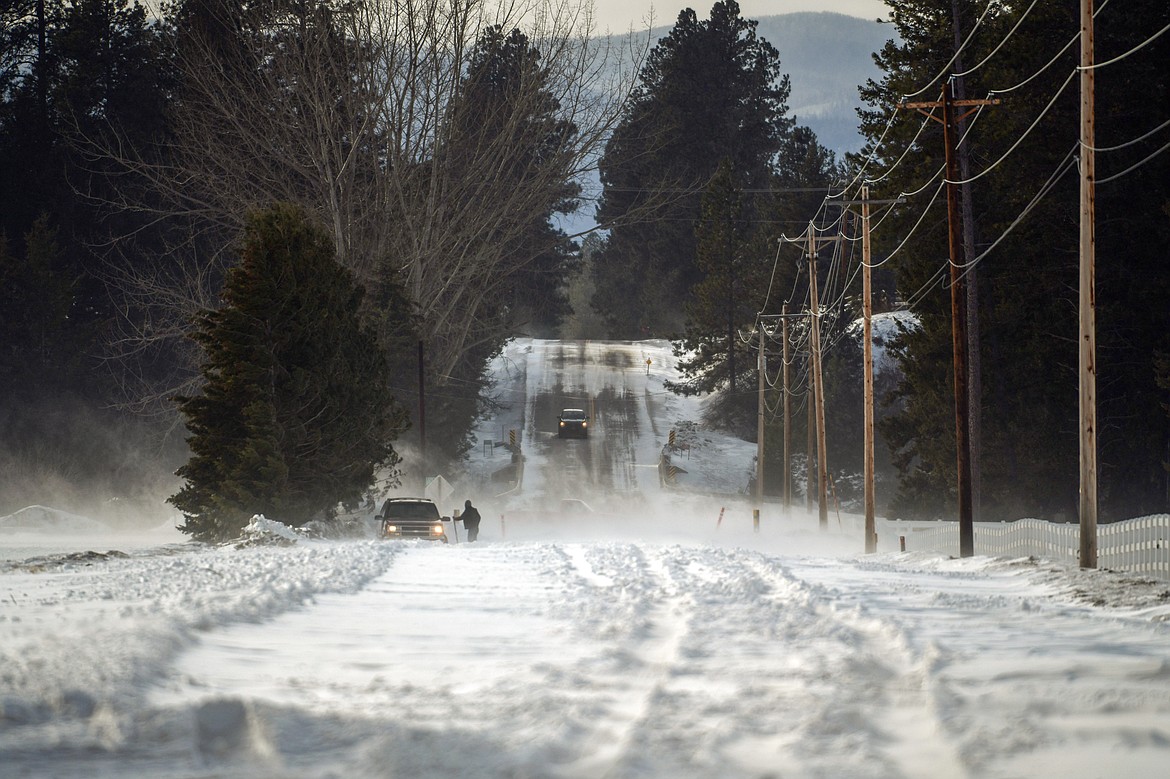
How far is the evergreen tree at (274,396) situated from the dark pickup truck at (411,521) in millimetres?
1893

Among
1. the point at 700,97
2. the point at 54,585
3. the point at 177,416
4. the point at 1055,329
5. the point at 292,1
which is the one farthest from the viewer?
the point at 700,97

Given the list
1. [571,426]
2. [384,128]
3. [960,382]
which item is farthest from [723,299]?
[960,382]

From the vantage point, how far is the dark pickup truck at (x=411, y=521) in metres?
34.0

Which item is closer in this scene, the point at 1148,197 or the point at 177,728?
the point at 177,728

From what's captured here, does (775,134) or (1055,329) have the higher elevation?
(775,134)

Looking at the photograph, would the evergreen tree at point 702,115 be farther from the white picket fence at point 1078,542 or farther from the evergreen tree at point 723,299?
the white picket fence at point 1078,542

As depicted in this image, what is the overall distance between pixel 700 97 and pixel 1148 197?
8002cm

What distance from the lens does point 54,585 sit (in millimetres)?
13062

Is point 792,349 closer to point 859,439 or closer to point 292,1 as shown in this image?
point 859,439

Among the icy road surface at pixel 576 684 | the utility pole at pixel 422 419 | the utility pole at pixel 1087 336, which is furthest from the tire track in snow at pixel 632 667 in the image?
the utility pole at pixel 422 419

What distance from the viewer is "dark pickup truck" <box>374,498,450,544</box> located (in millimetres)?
34031

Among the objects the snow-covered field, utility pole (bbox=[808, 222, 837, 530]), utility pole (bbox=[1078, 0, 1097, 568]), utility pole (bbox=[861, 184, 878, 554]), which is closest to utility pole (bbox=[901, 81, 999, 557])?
utility pole (bbox=[1078, 0, 1097, 568])

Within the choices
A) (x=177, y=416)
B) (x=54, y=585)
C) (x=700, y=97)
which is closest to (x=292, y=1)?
(x=177, y=416)

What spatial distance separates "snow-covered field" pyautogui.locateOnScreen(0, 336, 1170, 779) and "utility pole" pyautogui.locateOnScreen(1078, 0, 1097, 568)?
627 centimetres
